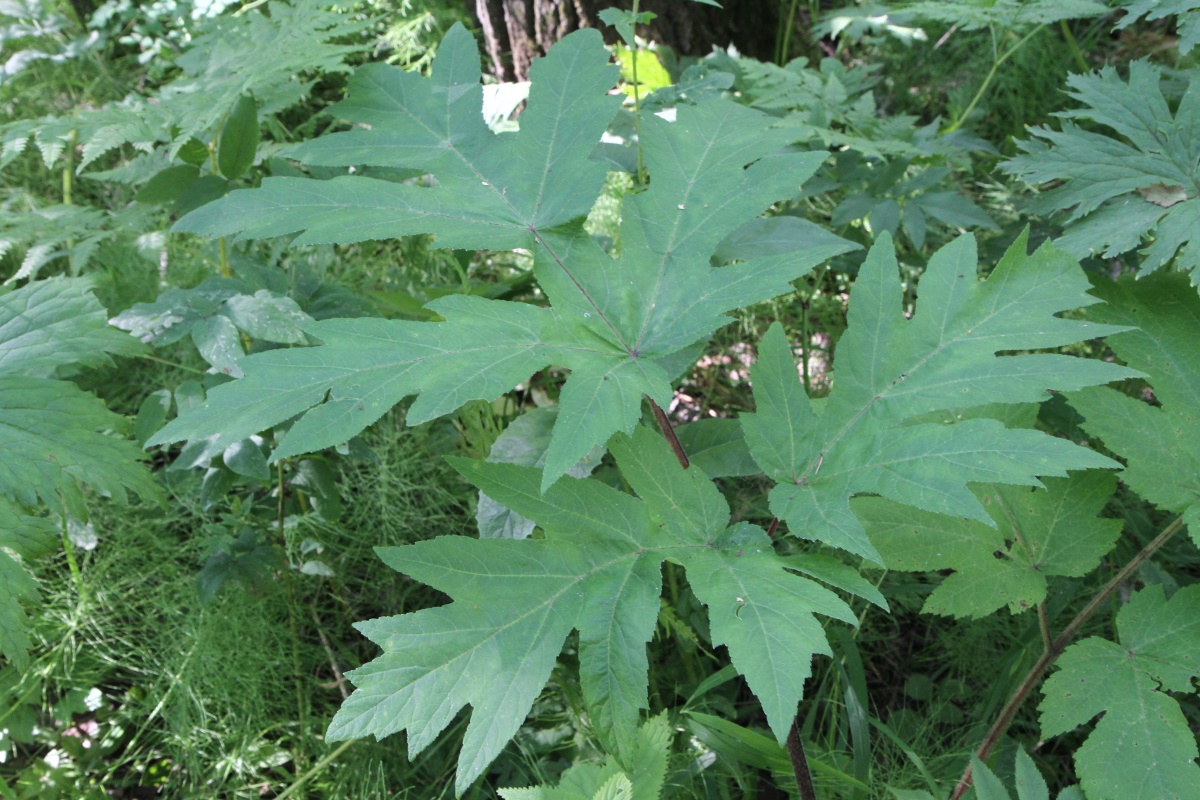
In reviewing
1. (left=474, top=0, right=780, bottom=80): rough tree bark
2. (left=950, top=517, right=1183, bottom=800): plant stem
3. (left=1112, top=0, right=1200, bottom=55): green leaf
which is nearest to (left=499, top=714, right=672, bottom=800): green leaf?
(left=950, top=517, right=1183, bottom=800): plant stem

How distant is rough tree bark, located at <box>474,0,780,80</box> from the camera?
3.09 metres

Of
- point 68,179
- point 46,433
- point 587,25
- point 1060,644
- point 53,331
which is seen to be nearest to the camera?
point 1060,644

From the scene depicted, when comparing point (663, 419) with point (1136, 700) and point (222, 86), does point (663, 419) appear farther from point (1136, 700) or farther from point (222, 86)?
point (222, 86)

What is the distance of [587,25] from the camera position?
311 cm

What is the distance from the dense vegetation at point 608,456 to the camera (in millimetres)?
1101

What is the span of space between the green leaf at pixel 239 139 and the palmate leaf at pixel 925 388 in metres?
1.21

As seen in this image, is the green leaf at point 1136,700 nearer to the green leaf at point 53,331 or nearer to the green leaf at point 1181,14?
the green leaf at point 1181,14

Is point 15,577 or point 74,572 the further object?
point 74,572

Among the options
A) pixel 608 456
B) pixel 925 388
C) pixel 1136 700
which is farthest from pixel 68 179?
pixel 1136 700

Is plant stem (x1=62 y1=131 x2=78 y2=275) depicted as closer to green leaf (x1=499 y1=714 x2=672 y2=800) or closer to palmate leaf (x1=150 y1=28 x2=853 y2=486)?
palmate leaf (x1=150 y1=28 x2=853 y2=486)

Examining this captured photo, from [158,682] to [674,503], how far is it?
1.46 meters

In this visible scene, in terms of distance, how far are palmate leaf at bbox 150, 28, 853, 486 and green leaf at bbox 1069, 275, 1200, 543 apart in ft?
2.02

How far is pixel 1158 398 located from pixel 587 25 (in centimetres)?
237

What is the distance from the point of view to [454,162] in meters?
1.37
